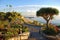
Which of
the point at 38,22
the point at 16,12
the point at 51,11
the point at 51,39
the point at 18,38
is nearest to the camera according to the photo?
the point at 18,38

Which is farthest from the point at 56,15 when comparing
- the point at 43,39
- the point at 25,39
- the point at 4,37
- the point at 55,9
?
the point at 4,37

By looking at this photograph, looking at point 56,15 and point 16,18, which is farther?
point 56,15

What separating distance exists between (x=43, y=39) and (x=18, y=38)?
3.35 m

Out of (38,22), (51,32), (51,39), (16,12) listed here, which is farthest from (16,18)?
(38,22)

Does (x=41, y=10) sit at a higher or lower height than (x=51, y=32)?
higher

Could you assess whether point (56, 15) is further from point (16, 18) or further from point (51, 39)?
point (51, 39)

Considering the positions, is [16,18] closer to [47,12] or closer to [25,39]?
[25,39]

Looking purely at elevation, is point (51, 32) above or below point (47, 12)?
below

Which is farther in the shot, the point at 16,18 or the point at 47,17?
the point at 47,17

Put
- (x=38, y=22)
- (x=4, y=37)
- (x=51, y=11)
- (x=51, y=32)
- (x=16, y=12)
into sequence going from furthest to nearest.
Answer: (x=38, y=22), (x=51, y=11), (x=16, y=12), (x=51, y=32), (x=4, y=37)

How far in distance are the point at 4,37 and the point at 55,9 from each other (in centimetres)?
1513

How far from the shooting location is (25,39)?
1402cm

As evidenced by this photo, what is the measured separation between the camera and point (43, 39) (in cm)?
1592

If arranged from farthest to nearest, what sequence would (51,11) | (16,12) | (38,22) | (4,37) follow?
(38,22)
(51,11)
(16,12)
(4,37)
